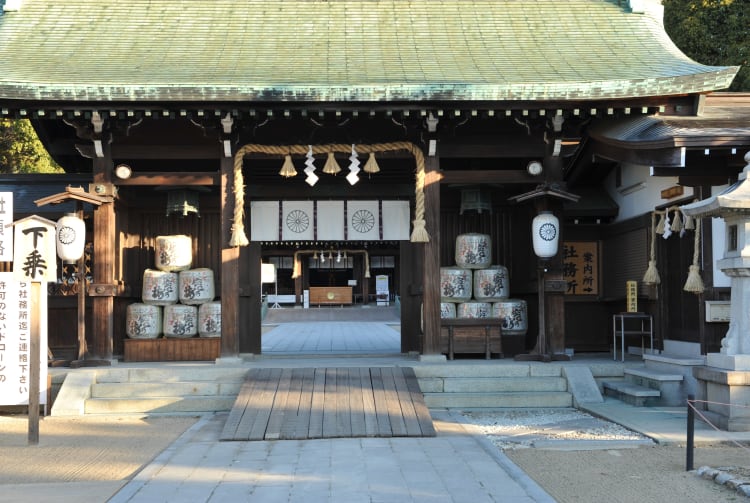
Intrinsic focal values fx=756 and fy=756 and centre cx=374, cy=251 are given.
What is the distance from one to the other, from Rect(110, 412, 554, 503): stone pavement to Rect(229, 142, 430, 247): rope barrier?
3551 millimetres

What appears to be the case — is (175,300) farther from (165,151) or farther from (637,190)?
(637,190)

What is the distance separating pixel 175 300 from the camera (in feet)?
41.4

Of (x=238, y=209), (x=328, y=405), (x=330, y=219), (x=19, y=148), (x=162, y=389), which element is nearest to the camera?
(x=328, y=405)

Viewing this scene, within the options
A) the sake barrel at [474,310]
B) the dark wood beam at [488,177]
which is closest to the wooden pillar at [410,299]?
the sake barrel at [474,310]

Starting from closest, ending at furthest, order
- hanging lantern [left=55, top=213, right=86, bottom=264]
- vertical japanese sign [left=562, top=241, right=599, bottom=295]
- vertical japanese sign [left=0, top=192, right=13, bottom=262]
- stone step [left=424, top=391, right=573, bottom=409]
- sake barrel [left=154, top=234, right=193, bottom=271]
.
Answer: vertical japanese sign [left=0, top=192, right=13, bottom=262] < stone step [left=424, top=391, right=573, bottom=409] < hanging lantern [left=55, top=213, right=86, bottom=264] < sake barrel [left=154, top=234, right=193, bottom=271] < vertical japanese sign [left=562, top=241, right=599, bottom=295]

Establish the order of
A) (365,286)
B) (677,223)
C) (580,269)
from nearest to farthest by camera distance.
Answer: (677,223)
(580,269)
(365,286)

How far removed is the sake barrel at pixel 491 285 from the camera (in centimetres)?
1258

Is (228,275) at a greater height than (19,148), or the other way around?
(19,148)

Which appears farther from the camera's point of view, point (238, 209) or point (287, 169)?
point (287, 169)

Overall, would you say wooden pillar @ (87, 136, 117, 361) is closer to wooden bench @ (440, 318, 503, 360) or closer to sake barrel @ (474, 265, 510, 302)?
wooden bench @ (440, 318, 503, 360)

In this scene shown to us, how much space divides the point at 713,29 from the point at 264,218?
1427 centimetres

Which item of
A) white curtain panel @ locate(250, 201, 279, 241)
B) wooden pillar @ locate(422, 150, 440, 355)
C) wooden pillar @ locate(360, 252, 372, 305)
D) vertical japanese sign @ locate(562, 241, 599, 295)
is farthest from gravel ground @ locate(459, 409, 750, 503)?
wooden pillar @ locate(360, 252, 372, 305)

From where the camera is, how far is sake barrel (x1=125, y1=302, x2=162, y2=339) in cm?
1235

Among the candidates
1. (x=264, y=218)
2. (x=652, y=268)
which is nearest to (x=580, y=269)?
(x=652, y=268)
